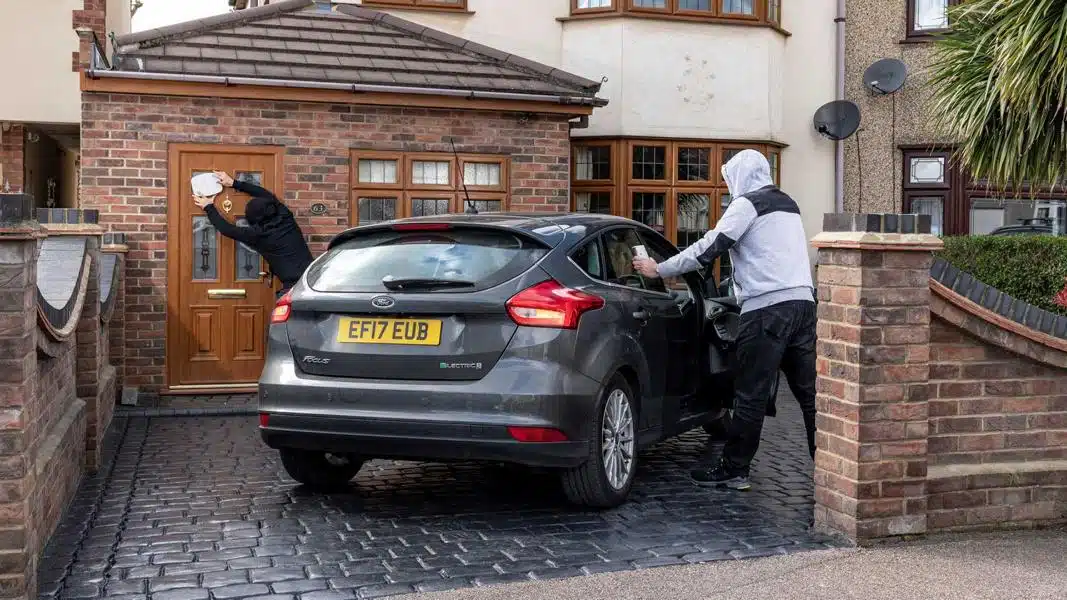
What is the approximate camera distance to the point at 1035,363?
18.9 ft

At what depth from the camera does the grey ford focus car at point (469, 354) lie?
18.6ft

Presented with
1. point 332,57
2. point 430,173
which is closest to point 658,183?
point 430,173

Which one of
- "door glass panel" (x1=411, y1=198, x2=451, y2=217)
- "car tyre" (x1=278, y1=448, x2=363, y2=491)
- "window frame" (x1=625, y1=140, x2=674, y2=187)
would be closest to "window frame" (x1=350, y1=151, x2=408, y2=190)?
"door glass panel" (x1=411, y1=198, x2=451, y2=217)

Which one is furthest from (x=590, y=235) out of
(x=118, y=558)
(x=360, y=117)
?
(x=360, y=117)

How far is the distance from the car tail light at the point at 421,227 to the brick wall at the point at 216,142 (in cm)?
507

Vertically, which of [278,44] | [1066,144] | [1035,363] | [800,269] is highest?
[278,44]

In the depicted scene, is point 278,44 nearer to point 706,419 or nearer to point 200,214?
point 200,214

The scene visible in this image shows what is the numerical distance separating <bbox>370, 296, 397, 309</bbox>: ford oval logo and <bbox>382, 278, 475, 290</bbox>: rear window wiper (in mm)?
87

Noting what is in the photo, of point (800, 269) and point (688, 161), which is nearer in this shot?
point (800, 269)

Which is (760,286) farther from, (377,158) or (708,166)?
(708,166)

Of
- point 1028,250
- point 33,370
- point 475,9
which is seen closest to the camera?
point 33,370

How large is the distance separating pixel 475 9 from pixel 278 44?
11.0 feet

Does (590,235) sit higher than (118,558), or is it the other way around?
(590,235)

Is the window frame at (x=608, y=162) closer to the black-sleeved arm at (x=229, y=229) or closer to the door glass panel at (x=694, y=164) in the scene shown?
the door glass panel at (x=694, y=164)
